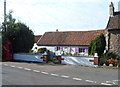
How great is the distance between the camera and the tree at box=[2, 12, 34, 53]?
81.2ft

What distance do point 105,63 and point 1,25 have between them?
14417mm

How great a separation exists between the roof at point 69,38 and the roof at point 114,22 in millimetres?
8030

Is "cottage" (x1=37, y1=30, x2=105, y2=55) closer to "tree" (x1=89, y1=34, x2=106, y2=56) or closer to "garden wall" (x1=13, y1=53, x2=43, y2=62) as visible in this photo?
"tree" (x1=89, y1=34, x2=106, y2=56)

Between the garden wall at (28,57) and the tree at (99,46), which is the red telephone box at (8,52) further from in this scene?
the tree at (99,46)

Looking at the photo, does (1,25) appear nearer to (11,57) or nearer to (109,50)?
(11,57)

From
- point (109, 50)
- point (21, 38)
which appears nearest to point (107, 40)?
point (109, 50)

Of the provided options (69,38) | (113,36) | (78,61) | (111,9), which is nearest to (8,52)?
(78,61)

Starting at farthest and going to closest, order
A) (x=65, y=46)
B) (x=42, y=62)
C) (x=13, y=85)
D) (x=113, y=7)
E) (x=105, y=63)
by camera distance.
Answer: (x=65, y=46)
(x=113, y=7)
(x=42, y=62)
(x=105, y=63)
(x=13, y=85)

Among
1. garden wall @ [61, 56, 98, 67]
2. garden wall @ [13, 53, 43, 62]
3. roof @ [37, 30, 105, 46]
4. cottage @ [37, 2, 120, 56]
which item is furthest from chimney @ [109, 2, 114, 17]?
garden wall @ [13, 53, 43, 62]

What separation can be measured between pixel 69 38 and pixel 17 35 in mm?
14378

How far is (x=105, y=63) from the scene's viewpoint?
17.9 metres

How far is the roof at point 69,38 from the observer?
34844 mm

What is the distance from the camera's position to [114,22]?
25156 millimetres

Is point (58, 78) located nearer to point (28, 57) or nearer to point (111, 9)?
point (28, 57)
